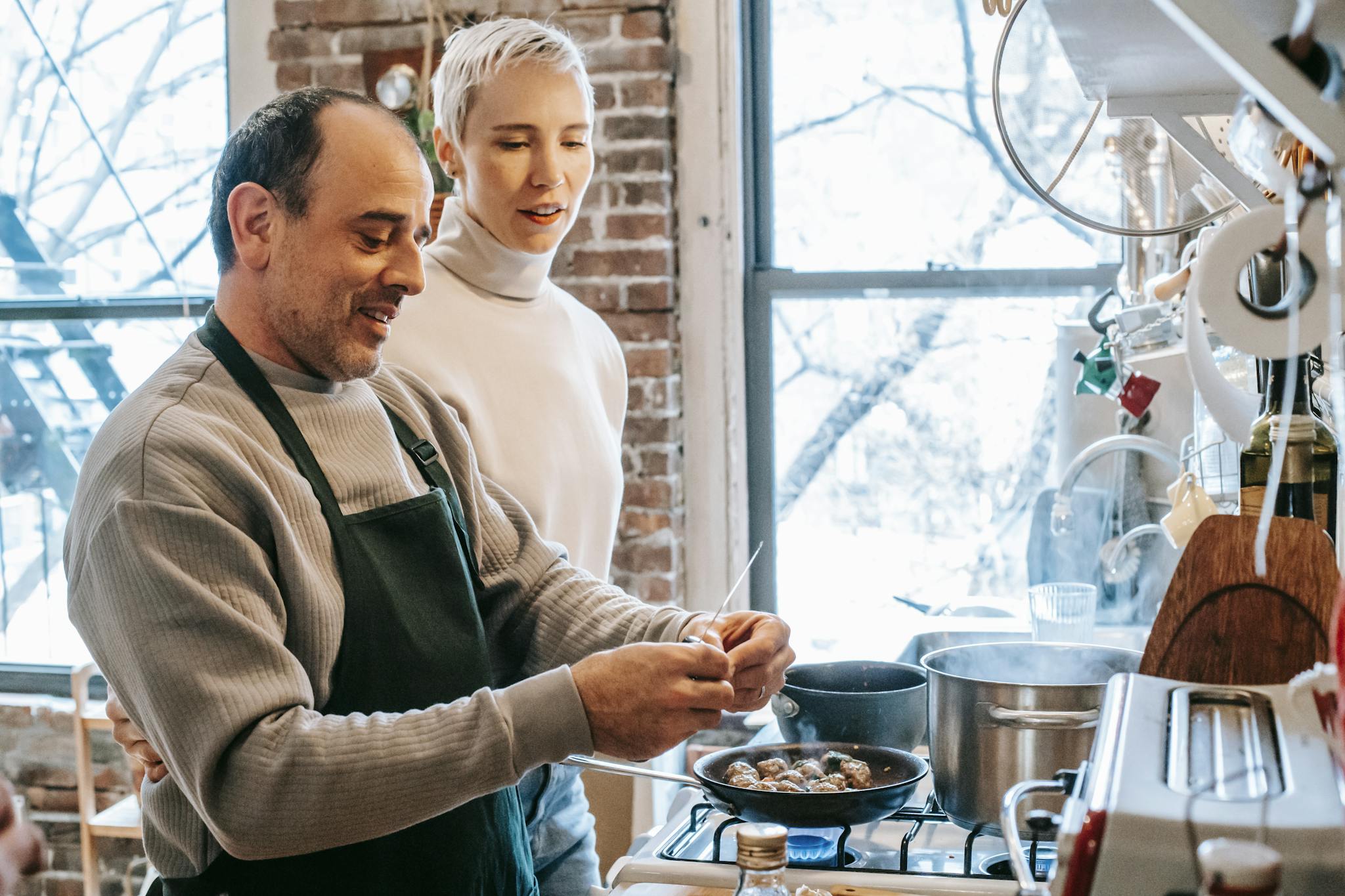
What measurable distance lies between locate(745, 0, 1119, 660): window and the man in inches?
64.0

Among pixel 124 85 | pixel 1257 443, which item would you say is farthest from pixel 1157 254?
pixel 124 85

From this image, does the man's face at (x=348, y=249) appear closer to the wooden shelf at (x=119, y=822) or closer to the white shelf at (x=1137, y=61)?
the white shelf at (x=1137, y=61)

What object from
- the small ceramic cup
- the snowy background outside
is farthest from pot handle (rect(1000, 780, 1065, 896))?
the snowy background outside

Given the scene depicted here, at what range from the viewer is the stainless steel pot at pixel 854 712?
5.18 ft

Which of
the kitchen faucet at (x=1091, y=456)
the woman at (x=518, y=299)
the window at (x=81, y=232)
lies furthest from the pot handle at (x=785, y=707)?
the window at (x=81, y=232)

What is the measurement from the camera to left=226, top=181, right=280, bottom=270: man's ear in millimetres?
1371

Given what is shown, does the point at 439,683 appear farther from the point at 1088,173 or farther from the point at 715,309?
the point at 1088,173

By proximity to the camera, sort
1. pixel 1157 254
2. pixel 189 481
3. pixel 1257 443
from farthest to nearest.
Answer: pixel 1157 254
pixel 1257 443
pixel 189 481

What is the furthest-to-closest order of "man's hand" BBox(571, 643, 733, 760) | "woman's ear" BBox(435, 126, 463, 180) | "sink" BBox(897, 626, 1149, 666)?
"sink" BBox(897, 626, 1149, 666)
"woman's ear" BBox(435, 126, 463, 180)
"man's hand" BBox(571, 643, 733, 760)

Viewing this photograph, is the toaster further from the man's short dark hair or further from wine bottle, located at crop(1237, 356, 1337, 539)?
the man's short dark hair

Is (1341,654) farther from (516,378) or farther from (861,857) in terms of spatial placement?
(516,378)

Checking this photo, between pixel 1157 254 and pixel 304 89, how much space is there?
6.00 feet

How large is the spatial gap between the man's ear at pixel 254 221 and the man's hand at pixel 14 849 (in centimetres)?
64

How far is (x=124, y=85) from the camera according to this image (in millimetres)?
3389
